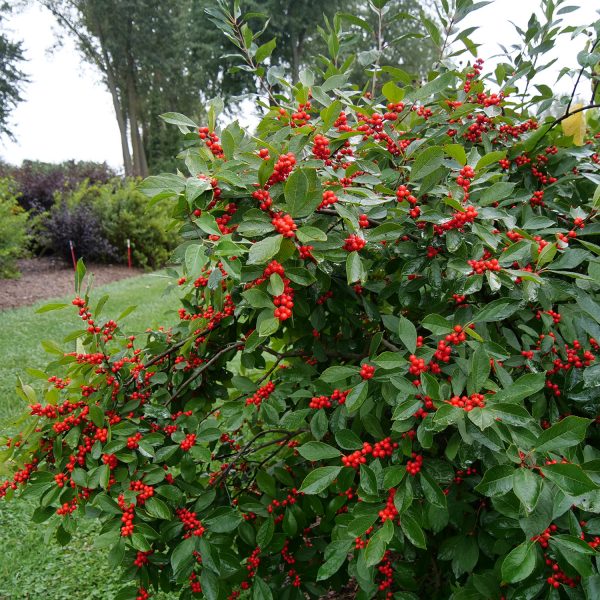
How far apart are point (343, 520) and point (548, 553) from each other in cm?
49

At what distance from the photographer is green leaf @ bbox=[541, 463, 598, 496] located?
39.3 inches

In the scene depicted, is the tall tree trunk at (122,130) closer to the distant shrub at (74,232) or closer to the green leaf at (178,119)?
the distant shrub at (74,232)

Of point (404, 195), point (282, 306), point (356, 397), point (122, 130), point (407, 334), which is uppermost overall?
point (122, 130)

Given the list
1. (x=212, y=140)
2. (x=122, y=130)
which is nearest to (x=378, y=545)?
(x=212, y=140)

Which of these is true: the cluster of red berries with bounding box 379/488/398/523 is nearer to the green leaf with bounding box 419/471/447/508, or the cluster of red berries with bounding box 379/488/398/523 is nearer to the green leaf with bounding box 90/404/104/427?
the green leaf with bounding box 419/471/447/508

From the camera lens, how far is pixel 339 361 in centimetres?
179

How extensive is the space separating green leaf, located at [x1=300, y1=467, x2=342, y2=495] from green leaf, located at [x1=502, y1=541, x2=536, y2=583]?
41 centimetres

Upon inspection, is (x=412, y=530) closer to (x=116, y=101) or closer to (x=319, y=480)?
(x=319, y=480)

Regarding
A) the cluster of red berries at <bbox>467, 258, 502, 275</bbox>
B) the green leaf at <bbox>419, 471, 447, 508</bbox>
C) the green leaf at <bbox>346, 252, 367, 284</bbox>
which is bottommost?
the green leaf at <bbox>419, 471, 447, 508</bbox>

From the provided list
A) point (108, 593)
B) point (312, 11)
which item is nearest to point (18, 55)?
point (312, 11)

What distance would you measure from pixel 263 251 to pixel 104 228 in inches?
521

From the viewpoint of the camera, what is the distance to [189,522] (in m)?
1.61

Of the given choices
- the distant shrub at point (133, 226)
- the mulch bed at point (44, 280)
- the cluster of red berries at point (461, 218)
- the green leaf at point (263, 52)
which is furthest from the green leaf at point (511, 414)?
the distant shrub at point (133, 226)

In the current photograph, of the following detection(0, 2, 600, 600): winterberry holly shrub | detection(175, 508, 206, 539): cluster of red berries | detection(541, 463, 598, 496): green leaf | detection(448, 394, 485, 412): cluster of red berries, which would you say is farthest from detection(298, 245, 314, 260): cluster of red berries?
detection(175, 508, 206, 539): cluster of red berries
